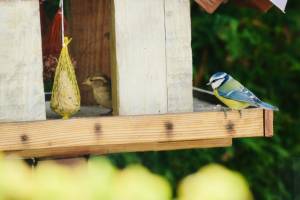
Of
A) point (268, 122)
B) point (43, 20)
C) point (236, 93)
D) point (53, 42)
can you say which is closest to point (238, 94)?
point (236, 93)

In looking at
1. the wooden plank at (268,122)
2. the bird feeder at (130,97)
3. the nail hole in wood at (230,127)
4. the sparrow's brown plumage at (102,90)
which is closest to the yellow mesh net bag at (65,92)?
A: the bird feeder at (130,97)

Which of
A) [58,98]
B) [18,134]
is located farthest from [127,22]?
[18,134]

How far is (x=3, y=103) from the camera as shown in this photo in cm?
203

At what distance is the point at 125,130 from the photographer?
6.68 feet

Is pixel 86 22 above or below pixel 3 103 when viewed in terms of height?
above

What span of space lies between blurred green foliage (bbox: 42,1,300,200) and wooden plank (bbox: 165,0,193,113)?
1.53 m

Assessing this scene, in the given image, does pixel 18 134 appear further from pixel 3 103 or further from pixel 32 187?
pixel 32 187

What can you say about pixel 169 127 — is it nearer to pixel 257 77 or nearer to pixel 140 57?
pixel 140 57

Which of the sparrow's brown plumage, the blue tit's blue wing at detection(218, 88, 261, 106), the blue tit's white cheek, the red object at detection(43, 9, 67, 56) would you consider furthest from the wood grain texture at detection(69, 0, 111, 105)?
the blue tit's blue wing at detection(218, 88, 261, 106)

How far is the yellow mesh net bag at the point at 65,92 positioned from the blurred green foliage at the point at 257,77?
158 centimetres

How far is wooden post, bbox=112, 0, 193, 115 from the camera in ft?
7.05

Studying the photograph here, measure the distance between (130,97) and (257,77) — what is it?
1894mm

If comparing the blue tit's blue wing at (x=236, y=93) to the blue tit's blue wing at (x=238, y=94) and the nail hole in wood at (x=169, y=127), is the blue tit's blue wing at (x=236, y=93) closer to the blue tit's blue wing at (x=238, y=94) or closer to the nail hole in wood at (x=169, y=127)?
the blue tit's blue wing at (x=238, y=94)

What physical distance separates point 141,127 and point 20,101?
1.05 ft
